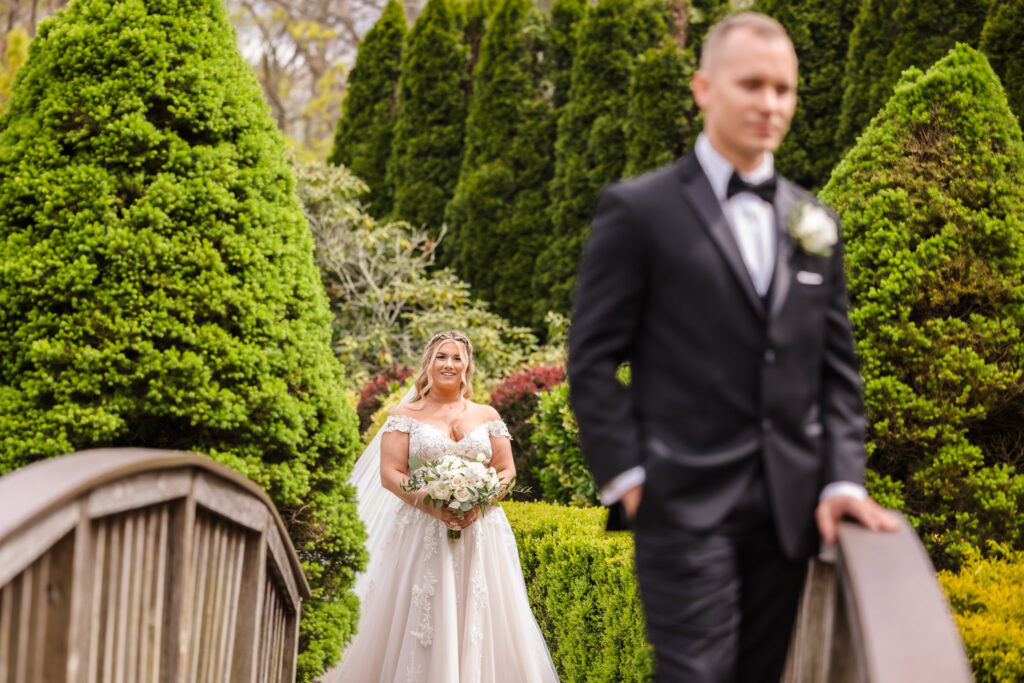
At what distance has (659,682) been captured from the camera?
93.0 inches

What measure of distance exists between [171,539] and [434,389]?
370 centimetres

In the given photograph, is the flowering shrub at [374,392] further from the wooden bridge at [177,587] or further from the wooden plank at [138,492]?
the wooden plank at [138,492]

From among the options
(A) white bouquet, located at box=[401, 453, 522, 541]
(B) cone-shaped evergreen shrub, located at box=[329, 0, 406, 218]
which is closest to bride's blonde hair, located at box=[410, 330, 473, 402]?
(A) white bouquet, located at box=[401, 453, 522, 541]

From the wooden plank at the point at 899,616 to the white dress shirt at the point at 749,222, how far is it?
0.34 meters

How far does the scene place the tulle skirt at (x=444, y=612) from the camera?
19.9ft

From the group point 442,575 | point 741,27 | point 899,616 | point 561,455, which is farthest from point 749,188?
point 561,455

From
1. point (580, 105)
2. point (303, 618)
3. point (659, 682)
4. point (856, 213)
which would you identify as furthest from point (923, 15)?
point (659, 682)

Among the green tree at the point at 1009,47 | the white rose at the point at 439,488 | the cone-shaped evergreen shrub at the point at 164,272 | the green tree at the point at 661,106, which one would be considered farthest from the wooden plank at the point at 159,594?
the green tree at the point at 661,106

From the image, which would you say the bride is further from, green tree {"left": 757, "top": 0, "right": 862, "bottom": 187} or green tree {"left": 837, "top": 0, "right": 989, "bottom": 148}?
green tree {"left": 757, "top": 0, "right": 862, "bottom": 187}

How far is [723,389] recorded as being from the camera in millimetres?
2355

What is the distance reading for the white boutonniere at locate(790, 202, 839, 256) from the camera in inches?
93.3

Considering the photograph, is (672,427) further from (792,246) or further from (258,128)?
(258,128)

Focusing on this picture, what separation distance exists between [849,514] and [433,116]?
1450 cm

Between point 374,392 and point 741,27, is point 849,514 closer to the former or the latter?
point 741,27
